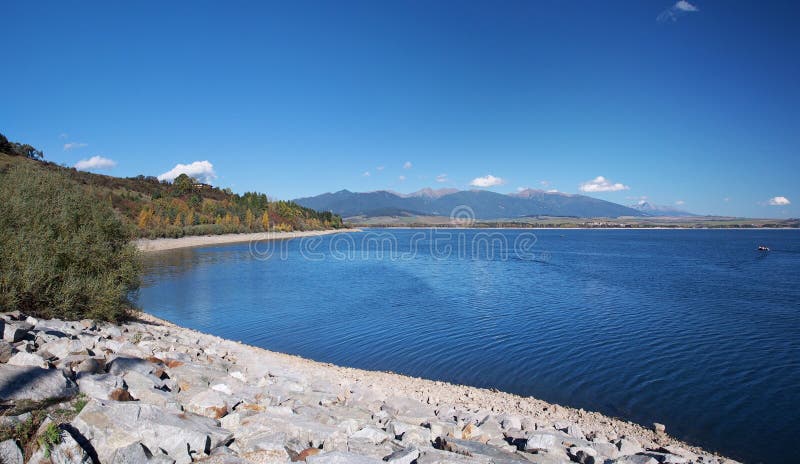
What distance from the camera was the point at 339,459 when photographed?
646 centimetres

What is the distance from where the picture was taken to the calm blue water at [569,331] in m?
13.9

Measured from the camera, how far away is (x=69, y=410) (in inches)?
256

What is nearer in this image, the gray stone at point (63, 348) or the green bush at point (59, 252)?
the gray stone at point (63, 348)

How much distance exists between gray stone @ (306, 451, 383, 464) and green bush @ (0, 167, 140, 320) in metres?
11.5

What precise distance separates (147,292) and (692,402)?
118 ft

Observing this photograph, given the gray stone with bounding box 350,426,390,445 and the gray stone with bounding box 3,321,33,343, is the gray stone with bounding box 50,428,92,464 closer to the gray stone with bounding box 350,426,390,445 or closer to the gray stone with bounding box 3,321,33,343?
the gray stone with bounding box 350,426,390,445

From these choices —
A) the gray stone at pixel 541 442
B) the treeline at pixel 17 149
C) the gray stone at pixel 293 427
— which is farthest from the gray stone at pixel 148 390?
the treeline at pixel 17 149

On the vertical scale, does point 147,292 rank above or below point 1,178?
below

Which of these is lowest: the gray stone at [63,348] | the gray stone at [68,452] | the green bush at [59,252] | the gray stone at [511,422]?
the gray stone at [511,422]

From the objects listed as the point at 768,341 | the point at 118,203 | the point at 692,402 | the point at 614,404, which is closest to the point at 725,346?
the point at 768,341

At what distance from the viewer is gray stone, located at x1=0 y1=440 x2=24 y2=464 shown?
5.29 metres

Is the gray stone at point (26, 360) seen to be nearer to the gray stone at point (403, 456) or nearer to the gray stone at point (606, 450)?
Answer: the gray stone at point (403, 456)

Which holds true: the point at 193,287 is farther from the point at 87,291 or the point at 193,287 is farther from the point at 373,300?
the point at 87,291

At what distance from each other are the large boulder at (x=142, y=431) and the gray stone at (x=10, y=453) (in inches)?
28.0
